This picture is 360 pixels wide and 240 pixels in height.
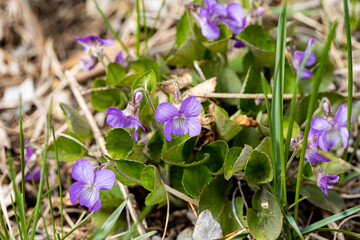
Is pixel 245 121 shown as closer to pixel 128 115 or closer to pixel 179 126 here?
pixel 179 126

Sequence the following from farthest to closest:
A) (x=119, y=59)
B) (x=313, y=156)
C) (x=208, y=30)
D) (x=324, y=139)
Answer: (x=119, y=59), (x=208, y=30), (x=324, y=139), (x=313, y=156)

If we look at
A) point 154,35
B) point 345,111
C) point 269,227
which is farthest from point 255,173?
point 154,35

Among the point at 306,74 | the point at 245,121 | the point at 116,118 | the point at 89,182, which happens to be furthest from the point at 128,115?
the point at 306,74

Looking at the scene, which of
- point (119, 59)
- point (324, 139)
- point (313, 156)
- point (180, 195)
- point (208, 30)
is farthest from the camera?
point (119, 59)

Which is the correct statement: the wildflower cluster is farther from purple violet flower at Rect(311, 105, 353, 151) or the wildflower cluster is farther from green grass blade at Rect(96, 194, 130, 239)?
green grass blade at Rect(96, 194, 130, 239)

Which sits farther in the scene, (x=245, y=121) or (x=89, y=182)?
(x=245, y=121)

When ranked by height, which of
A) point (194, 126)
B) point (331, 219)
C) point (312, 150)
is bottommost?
point (331, 219)

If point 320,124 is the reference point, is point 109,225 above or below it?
below
